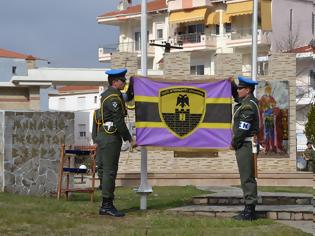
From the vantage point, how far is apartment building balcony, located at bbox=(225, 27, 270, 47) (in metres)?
58.1

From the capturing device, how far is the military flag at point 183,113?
12.5 m

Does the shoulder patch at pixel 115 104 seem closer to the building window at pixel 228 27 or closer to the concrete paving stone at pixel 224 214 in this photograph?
the concrete paving stone at pixel 224 214

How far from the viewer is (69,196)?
14906 mm

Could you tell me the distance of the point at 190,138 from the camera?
504 inches

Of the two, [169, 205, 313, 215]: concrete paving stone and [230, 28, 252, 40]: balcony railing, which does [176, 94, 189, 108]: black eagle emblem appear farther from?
[230, 28, 252, 40]: balcony railing

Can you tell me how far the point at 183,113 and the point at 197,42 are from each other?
50.0 metres

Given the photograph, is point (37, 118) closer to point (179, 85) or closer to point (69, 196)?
point (69, 196)

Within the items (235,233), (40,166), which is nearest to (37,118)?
(40,166)

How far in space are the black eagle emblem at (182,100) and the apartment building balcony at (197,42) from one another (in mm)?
47626

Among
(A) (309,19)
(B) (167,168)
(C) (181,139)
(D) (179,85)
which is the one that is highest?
(A) (309,19)

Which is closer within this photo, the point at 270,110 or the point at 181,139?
the point at 181,139

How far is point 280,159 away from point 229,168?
6.55 feet

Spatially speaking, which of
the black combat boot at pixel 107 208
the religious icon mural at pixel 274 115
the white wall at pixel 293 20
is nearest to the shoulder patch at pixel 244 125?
the black combat boot at pixel 107 208

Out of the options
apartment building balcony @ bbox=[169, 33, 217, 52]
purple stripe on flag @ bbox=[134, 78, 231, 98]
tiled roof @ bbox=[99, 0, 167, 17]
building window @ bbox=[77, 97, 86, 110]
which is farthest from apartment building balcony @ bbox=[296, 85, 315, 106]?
purple stripe on flag @ bbox=[134, 78, 231, 98]
